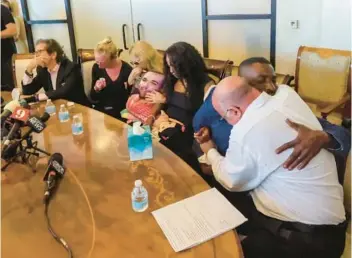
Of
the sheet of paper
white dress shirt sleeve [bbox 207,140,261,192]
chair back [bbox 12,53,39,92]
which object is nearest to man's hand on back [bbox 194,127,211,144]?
white dress shirt sleeve [bbox 207,140,261,192]

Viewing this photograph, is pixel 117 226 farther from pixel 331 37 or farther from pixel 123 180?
pixel 331 37

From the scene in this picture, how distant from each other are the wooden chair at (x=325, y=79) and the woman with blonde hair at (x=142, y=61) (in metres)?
1.06

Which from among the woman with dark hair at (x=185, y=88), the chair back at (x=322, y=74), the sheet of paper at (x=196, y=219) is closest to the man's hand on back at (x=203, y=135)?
the sheet of paper at (x=196, y=219)

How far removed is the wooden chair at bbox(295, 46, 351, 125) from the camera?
2.65m

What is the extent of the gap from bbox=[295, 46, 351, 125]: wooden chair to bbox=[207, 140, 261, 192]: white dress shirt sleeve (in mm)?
1300

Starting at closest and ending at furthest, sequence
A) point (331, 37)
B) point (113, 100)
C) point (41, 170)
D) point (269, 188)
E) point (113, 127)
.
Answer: point (269, 188), point (41, 170), point (113, 127), point (331, 37), point (113, 100)

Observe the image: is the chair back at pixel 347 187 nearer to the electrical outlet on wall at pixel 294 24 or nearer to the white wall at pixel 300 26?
the white wall at pixel 300 26

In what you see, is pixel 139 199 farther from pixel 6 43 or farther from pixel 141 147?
pixel 6 43

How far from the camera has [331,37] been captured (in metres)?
→ 2.94

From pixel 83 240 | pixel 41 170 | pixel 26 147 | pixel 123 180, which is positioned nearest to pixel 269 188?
pixel 123 180

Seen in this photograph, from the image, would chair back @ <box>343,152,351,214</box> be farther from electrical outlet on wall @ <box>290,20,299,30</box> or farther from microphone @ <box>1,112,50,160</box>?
electrical outlet on wall @ <box>290,20,299,30</box>

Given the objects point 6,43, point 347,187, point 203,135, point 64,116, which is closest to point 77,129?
point 64,116

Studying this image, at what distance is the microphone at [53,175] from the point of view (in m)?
1.44

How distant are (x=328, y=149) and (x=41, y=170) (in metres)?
1.17
